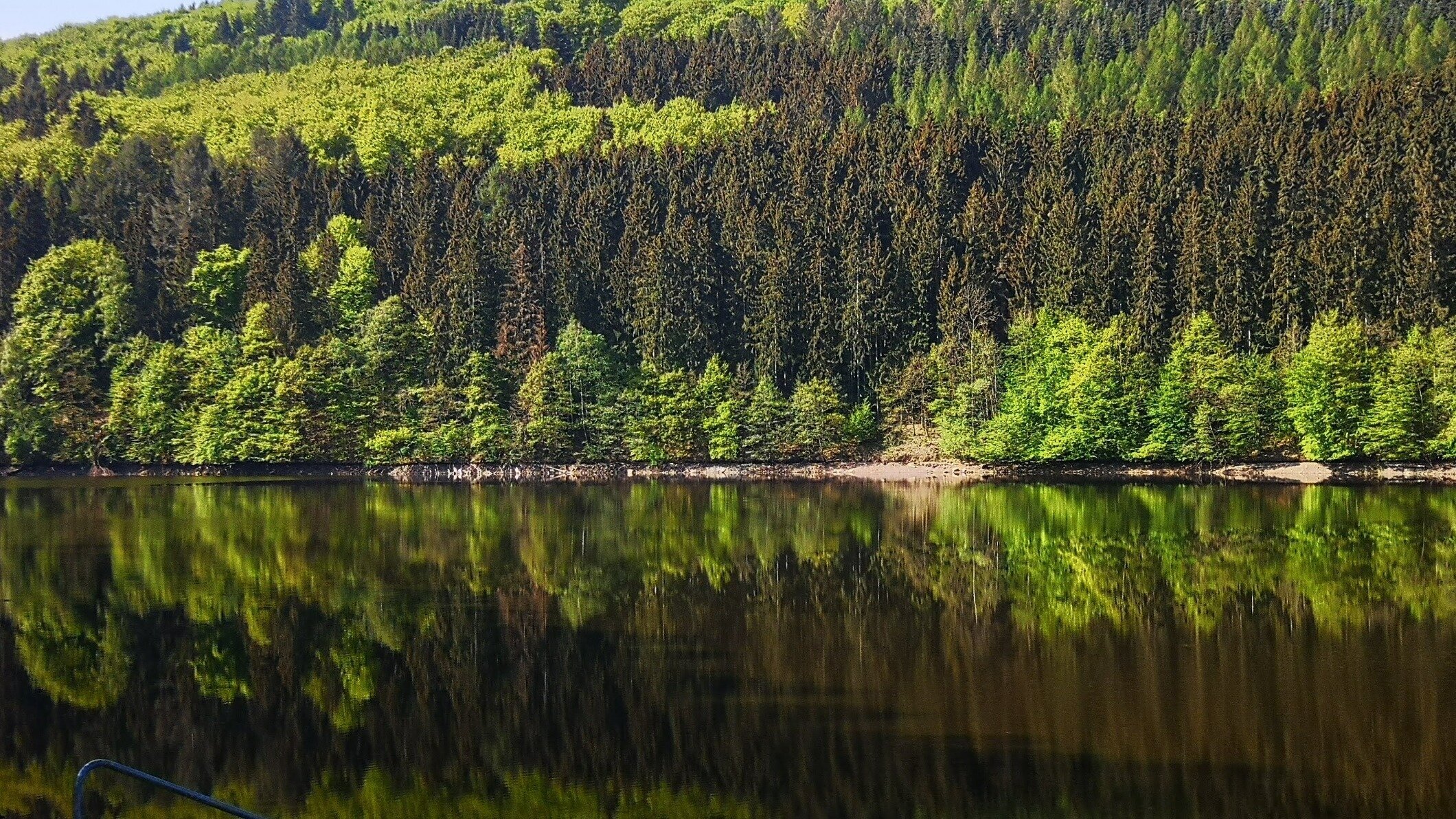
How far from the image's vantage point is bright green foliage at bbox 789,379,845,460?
4063 inches

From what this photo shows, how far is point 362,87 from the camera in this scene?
188125mm

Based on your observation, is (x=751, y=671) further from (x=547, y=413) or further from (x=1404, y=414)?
(x=547, y=413)

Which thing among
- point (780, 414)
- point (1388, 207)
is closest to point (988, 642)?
point (780, 414)

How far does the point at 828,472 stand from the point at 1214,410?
978 inches

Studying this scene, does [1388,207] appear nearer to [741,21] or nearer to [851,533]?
[851,533]

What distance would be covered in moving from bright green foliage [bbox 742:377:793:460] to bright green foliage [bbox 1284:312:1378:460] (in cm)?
3356

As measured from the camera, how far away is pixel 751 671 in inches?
1259

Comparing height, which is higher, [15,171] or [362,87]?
[362,87]

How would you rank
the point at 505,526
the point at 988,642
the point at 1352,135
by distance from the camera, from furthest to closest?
the point at 1352,135 → the point at 505,526 → the point at 988,642

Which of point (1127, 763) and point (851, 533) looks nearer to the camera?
point (1127, 763)

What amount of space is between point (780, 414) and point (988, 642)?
234ft

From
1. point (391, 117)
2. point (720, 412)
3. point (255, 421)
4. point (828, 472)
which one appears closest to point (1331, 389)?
point (828, 472)

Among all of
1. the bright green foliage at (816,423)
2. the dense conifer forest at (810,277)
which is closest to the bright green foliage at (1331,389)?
the dense conifer forest at (810,277)

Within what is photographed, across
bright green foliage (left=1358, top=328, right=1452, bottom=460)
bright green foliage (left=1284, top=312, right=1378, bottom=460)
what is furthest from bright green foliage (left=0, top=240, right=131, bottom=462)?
bright green foliage (left=1358, top=328, right=1452, bottom=460)
